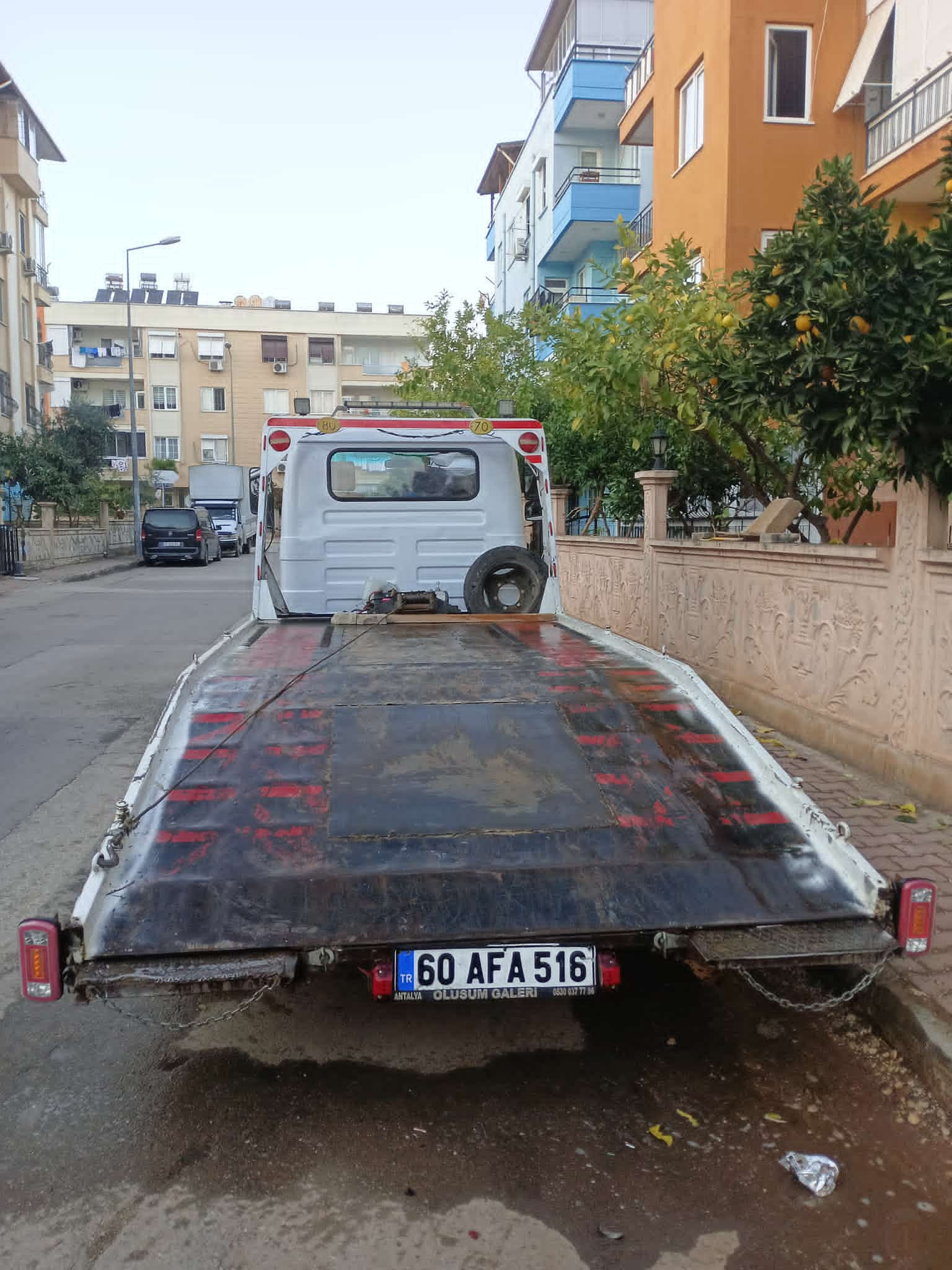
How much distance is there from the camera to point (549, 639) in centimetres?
544

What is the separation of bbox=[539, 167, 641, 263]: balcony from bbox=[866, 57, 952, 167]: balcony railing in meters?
10.0

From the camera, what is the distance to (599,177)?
2689cm

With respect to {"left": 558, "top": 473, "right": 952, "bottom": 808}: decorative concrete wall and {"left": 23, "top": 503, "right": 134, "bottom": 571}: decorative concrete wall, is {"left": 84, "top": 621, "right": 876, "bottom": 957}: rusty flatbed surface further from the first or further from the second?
{"left": 23, "top": 503, "right": 134, "bottom": 571}: decorative concrete wall

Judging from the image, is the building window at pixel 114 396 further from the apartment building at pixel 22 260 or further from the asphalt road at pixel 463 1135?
the asphalt road at pixel 463 1135

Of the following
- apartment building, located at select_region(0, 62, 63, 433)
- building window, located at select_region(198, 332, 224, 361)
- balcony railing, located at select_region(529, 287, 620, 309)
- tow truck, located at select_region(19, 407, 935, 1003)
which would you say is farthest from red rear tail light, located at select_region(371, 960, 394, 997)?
building window, located at select_region(198, 332, 224, 361)

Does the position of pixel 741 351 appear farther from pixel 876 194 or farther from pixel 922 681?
pixel 876 194

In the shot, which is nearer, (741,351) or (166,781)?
(166,781)

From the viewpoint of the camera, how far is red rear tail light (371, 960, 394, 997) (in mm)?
2982

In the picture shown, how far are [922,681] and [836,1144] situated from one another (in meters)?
3.39

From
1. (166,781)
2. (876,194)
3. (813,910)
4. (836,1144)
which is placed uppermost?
(876,194)

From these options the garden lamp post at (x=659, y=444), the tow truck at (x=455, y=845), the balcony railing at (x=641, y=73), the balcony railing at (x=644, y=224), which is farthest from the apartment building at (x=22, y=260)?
the tow truck at (x=455, y=845)

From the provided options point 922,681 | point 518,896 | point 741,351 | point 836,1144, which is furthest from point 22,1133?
point 741,351

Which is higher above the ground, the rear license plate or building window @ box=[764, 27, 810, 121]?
building window @ box=[764, 27, 810, 121]

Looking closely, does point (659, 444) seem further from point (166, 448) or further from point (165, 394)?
point (165, 394)
